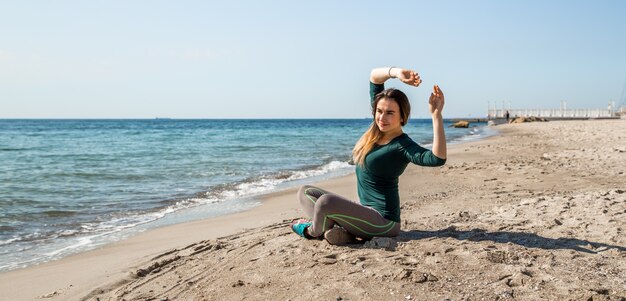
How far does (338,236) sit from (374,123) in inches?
42.2

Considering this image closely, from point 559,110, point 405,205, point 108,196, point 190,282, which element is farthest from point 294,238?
point 559,110

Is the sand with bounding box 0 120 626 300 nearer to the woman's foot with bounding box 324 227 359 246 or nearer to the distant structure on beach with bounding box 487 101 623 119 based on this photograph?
the woman's foot with bounding box 324 227 359 246

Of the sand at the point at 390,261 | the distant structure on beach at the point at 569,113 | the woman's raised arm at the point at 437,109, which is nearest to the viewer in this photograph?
the sand at the point at 390,261

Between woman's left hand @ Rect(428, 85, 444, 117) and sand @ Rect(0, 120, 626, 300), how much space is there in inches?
46.6

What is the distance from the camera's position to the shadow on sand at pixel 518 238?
4.11 metres

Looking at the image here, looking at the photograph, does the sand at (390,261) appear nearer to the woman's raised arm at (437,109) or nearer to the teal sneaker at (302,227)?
the teal sneaker at (302,227)

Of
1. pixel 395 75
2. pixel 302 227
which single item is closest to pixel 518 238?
pixel 395 75

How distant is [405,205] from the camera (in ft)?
23.3

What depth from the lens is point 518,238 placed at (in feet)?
14.6

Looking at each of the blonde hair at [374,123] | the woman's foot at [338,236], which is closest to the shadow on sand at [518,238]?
the woman's foot at [338,236]

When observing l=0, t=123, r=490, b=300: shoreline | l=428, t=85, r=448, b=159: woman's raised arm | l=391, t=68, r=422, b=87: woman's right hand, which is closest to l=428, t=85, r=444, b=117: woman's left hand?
l=428, t=85, r=448, b=159: woman's raised arm

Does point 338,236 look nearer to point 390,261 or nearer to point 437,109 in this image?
point 390,261

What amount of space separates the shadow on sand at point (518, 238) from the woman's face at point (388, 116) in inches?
44.1

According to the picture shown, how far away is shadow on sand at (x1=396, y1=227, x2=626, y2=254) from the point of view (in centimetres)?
411
